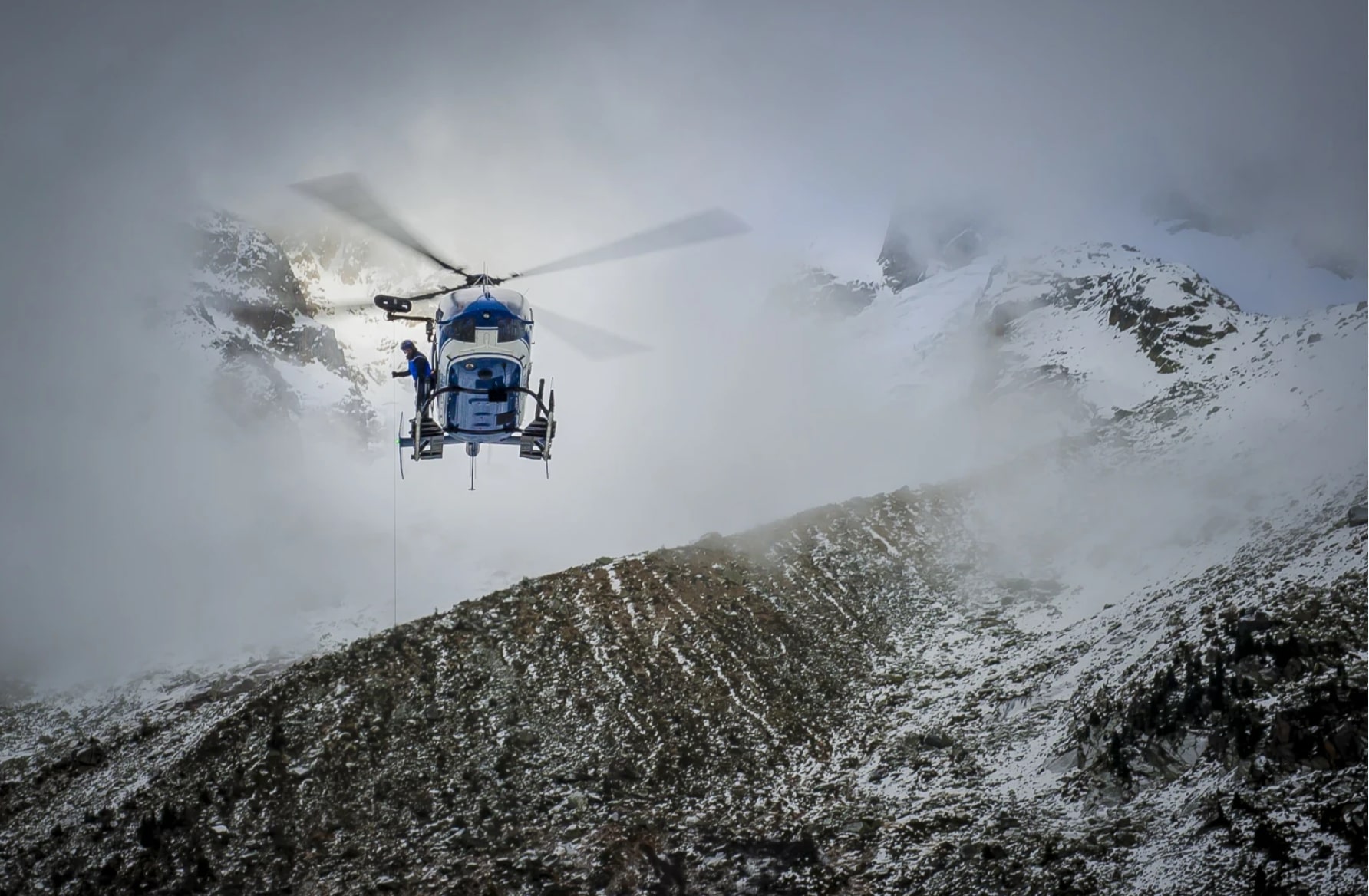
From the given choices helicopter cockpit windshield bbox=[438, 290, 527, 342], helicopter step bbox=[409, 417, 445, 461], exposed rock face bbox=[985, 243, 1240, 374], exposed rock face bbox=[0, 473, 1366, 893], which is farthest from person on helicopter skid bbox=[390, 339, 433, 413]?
exposed rock face bbox=[985, 243, 1240, 374]

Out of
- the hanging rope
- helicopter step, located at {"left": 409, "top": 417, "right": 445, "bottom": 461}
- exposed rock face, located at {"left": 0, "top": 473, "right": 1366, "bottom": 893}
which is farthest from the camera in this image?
the hanging rope

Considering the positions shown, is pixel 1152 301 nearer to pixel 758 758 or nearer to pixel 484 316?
pixel 758 758

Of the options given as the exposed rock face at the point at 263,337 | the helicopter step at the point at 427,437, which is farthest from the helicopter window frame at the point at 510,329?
the exposed rock face at the point at 263,337

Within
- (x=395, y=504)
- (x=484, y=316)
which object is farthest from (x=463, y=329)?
(x=395, y=504)

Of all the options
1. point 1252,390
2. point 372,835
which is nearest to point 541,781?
point 372,835

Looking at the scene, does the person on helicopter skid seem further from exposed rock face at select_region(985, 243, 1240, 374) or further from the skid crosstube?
exposed rock face at select_region(985, 243, 1240, 374)

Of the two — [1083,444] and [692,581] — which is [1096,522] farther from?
[692,581]
